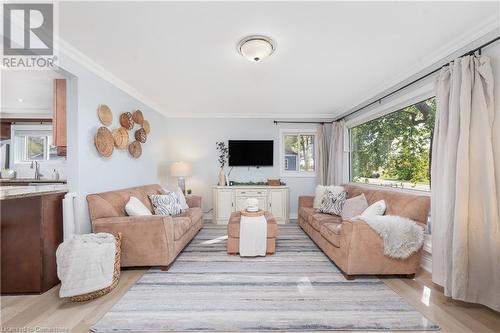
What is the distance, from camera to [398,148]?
3260mm

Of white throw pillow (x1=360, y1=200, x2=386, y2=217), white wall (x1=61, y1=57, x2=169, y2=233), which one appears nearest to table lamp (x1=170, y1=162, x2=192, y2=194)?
white wall (x1=61, y1=57, x2=169, y2=233)

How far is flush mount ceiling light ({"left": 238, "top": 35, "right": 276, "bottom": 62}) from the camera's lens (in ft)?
6.73

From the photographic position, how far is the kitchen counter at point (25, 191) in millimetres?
1738

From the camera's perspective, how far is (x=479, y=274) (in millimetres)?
1833

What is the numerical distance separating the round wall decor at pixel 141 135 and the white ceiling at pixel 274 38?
0.70 metres

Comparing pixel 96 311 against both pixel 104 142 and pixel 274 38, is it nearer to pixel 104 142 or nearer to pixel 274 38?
pixel 104 142

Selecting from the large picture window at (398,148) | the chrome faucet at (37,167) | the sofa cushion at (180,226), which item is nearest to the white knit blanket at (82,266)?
the sofa cushion at (180,226)

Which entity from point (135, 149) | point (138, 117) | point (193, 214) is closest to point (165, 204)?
point (193, 214)

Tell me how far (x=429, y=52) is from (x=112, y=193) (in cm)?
393

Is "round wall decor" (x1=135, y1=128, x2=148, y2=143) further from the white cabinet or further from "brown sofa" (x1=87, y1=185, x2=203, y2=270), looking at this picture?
the white cabinet

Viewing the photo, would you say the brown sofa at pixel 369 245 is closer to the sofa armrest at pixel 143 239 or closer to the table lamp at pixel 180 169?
the sofa armrest at pixel 143 239

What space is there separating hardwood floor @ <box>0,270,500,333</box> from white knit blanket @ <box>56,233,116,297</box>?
5.4 inches

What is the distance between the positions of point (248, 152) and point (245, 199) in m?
1.09

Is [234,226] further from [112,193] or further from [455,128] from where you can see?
[455,128]
